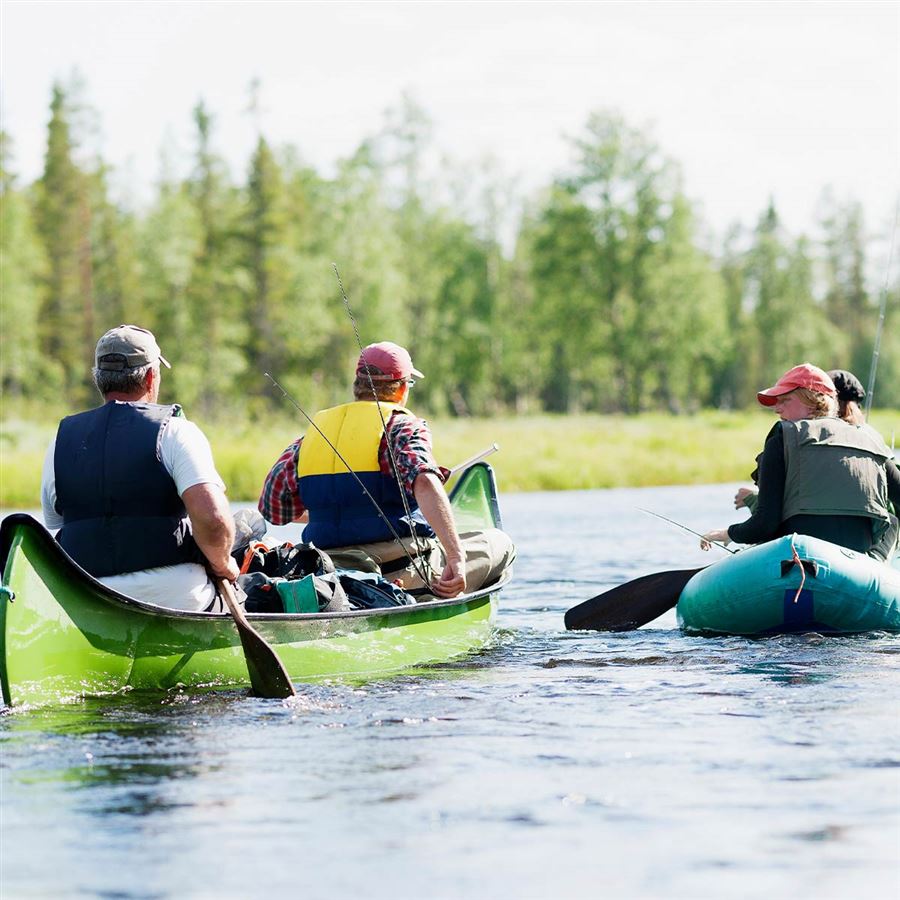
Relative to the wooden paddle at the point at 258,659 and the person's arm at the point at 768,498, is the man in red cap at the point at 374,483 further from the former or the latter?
the person's arm at the point at 768,498

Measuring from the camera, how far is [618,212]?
48.3 metres

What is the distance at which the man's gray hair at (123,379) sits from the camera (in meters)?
5.53

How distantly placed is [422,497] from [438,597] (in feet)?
2.39

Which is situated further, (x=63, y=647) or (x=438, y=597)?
(x=438, y=597)

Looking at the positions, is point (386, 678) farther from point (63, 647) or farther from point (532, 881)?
point (532, 881)

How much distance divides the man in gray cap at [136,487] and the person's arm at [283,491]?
1.43 metres

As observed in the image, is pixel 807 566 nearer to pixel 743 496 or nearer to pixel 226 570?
pixel 743 496

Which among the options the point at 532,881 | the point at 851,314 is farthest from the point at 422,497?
the point at 851,314

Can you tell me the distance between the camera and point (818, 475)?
7457 mm

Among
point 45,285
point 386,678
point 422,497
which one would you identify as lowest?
point 386,678

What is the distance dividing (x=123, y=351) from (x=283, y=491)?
1.86 m

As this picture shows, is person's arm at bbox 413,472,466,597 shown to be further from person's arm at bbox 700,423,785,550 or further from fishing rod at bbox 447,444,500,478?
person's arm at bbox 700,423,785,550

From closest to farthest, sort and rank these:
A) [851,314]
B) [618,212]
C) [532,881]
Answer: [532,881] < [618,212] < [851,314]

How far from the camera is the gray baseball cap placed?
17.9 feet
